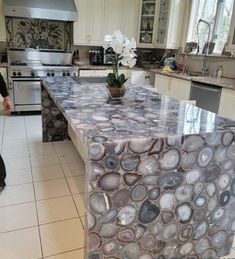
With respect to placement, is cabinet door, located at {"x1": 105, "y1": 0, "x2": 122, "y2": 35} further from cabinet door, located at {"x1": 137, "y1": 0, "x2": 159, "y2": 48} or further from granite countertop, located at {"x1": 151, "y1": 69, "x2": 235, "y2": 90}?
granite countertop, located at {"x1": 151, "y1": 69, "x2": 235, "y2": 90}

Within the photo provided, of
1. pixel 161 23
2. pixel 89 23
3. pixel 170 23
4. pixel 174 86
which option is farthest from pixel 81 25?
pixel 174 86

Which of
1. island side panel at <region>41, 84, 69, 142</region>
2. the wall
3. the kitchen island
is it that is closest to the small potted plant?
the kitchen island

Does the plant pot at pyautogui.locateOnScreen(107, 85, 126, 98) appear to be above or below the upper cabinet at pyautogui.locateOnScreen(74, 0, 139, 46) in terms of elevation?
below

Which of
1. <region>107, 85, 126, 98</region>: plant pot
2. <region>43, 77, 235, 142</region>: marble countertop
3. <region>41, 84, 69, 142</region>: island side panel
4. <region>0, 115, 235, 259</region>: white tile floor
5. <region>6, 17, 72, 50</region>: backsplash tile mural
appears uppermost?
<region>6, 17, 72, 50</region>: backsplash tile mural

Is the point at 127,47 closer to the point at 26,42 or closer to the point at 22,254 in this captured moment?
the point at 22,254

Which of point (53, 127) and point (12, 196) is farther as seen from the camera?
point (53, 127)

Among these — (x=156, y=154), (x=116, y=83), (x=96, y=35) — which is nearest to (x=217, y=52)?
(x=96, y=35)

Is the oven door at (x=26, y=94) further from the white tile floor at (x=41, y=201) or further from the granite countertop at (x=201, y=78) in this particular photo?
the white tile floor at (x=41, y=201)

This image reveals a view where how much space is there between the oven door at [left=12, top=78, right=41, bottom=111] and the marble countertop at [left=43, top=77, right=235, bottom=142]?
228 cm

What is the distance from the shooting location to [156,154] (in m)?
1.19

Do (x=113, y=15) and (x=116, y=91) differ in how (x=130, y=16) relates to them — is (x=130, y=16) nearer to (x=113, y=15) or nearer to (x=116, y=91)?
(x=113, y=15)

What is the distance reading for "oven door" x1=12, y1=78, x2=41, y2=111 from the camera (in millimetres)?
4229

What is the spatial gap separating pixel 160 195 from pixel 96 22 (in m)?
4.20

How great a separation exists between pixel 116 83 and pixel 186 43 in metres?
2.94
